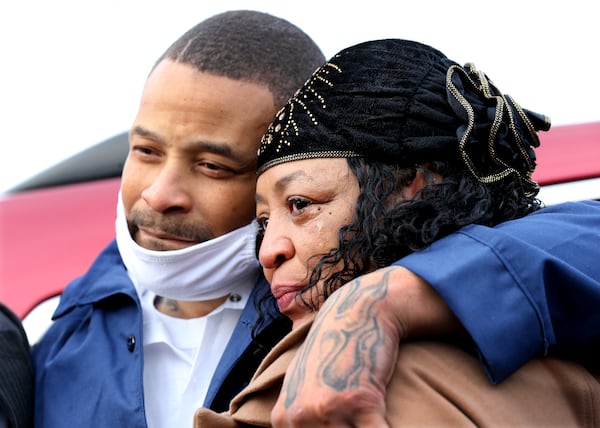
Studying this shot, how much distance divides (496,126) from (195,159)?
888 millimetres

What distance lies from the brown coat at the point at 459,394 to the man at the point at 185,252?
23.7 inches

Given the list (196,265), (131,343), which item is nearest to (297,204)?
(196,265)

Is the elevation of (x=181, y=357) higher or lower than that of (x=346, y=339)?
lower

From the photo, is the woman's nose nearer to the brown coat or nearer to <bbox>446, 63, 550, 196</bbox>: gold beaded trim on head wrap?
the brown coat

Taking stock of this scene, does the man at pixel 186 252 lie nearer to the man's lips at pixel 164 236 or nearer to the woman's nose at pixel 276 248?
the man's lips at pixel 164 236

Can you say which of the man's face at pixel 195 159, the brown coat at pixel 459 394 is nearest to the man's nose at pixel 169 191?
the man's face at pixel 195 159

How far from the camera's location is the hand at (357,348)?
62.9 inches

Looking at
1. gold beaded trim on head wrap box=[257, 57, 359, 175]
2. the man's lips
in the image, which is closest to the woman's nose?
gold beaded trim on head wrap box=[257, 57, 359, 175]

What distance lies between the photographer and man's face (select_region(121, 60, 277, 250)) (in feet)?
8.50

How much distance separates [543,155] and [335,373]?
1917mm

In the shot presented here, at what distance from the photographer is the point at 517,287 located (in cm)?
178

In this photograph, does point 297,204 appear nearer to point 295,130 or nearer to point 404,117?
point 295,130

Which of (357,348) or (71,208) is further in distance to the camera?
(71,208)

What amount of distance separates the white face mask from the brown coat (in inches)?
29.9
